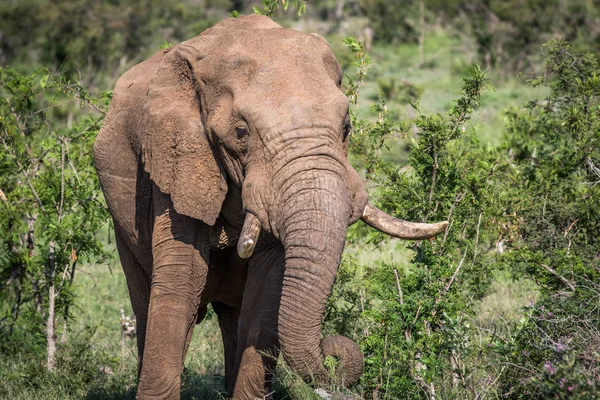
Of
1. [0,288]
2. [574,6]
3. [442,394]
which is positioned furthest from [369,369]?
[574,6]

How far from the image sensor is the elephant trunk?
169 inches

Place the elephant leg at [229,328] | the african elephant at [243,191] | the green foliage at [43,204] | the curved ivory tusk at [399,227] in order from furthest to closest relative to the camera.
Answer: the green foliage at [43,204] → the elephant leg at [229,328] → the curved ivory tusk at [399,227] → the african elephant at [243,191]

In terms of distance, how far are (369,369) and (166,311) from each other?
1143mm

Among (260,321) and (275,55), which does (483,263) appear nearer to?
(260,321)

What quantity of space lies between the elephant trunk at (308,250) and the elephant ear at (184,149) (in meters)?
0.65

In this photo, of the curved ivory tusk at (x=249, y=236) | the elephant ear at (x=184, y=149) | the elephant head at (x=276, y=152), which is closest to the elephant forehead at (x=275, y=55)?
the elephant head at (x=276, y=152)

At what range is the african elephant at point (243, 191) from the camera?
4.40 meters

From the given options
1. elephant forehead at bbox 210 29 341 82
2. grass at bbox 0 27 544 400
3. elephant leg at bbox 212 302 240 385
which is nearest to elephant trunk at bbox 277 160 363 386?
grass at bbox 0 27 544 400

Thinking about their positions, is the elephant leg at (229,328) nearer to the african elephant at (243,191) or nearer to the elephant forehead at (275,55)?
the african elephant at (243,191)

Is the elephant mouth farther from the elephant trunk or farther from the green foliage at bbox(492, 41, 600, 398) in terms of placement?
the green foliage at bbox(492, 41, 600, 398)

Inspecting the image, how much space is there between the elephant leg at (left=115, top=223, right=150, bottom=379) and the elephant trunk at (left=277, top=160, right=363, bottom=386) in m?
2.02

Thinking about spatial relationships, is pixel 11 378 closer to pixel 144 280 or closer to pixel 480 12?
pixel 144 280

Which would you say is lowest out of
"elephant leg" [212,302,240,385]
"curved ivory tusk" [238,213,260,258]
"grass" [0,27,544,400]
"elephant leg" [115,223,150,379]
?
"grass" [0,27,544,400]

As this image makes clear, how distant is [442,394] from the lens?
509 centimetres
